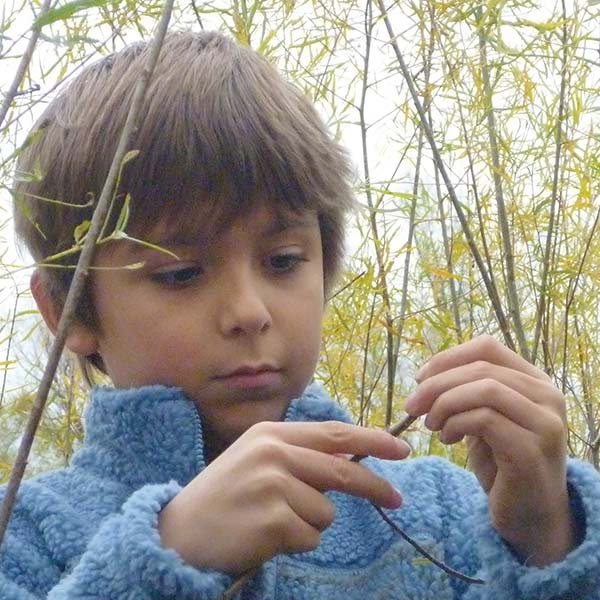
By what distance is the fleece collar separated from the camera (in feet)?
3.30

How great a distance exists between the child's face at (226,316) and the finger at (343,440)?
19cm

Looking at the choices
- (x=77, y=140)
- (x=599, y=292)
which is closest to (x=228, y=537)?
(x=77, y=140)

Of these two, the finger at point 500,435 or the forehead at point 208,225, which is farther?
the forehead at point 208,225

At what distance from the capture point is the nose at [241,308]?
94 centimetres

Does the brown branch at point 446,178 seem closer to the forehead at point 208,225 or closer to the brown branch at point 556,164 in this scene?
the brown branch at point 556,164

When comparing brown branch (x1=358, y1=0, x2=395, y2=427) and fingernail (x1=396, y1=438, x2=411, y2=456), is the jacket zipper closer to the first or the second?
fingernail (x1=396, y1=438, x2=411, y2=456)

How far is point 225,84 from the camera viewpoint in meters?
1.10

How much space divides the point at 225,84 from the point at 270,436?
0.45 meters

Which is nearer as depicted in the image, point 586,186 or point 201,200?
point 201,200

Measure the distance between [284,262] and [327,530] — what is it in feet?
0.81

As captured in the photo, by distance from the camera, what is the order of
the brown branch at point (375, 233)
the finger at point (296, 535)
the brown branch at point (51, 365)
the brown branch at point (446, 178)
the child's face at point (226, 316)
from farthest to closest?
the brown branch at point (375, 233) → the brown branch at point (446, 178) → the child's face at point (226, 316) → the finger at point (296, 535) → the brown branch at point (51, 365)

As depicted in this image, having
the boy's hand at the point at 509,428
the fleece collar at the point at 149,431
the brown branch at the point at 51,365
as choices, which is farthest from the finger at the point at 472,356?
the brown branch at the point at 51,365

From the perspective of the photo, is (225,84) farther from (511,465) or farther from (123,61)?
(511,465)

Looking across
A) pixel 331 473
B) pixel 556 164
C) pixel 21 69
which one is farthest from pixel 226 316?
pixel 556 164
